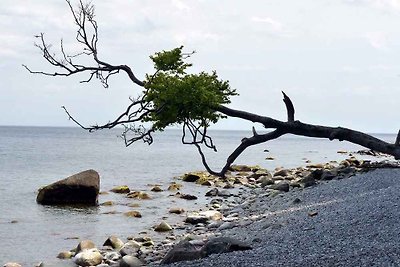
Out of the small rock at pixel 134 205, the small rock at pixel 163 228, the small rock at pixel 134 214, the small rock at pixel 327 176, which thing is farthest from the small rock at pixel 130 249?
the small rock at pixel 327 176

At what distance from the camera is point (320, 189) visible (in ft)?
59.6

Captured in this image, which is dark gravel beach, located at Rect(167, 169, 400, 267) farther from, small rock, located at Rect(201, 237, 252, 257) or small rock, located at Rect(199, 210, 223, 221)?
small rock, located at Rect(199, 210, 223, 221)

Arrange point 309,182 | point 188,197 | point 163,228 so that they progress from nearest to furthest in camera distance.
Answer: point 163,228, point 309,182, point 188,197

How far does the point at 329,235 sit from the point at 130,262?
4.31 m

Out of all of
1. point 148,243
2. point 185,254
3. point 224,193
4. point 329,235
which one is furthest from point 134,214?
point 329,235

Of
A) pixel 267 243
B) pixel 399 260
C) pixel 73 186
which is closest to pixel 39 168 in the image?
pixel 73 186

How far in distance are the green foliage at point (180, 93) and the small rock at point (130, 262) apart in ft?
12.2

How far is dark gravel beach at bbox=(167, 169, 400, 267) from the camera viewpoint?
8.49 m

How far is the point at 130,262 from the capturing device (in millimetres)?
12242

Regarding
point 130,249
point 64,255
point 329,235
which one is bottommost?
point 64,255

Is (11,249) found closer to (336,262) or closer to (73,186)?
(73,186)

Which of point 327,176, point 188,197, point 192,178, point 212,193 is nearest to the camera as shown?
point 327,176

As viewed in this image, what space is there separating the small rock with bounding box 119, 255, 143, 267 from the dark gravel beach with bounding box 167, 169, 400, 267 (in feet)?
7.49

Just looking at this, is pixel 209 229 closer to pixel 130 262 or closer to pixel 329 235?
pixel 130 262
